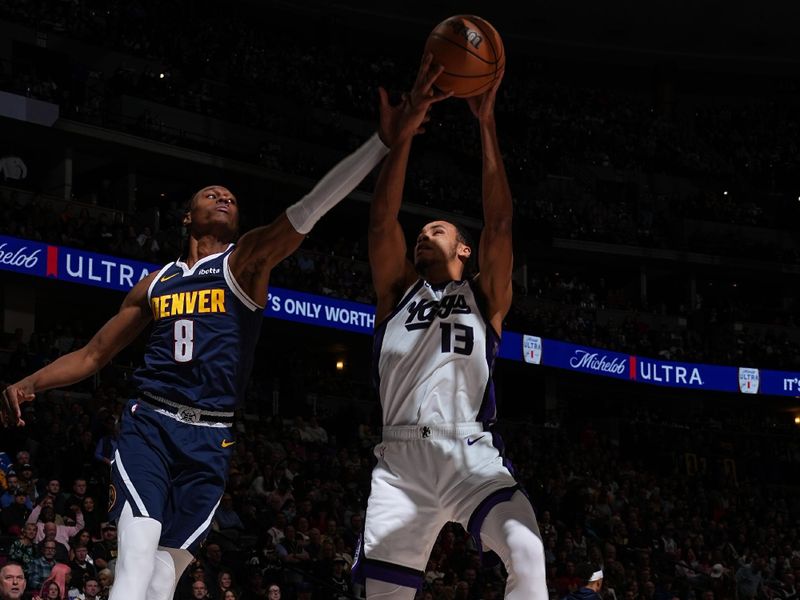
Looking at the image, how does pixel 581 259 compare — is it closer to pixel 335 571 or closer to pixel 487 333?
pixel 335 571

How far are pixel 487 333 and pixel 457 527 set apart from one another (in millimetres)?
11403

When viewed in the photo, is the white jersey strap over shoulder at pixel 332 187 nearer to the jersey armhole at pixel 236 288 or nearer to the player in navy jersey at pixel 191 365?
the player in navy jersey at pixel 191 365

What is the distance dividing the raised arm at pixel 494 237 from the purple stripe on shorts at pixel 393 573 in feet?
3.75

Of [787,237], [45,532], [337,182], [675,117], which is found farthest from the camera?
[675,117]

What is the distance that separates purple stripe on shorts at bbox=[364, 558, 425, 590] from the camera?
4.79 metres

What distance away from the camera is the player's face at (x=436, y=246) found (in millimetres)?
5332

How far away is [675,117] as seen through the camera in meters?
37.1

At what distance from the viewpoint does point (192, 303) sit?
510 cm

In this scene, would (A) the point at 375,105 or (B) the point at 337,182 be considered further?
(A) the point at 375,105

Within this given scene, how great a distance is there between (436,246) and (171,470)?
1591 millimetres

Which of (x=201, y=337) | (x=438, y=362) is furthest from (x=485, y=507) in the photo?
(x=201, y=337)

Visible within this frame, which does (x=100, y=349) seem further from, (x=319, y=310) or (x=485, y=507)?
(x=319, y=310)

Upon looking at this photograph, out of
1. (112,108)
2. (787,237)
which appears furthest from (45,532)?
(787,237)

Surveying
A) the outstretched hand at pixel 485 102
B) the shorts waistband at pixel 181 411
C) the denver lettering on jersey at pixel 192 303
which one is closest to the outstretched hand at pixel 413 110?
the outstretched hand at pixel 485 102
